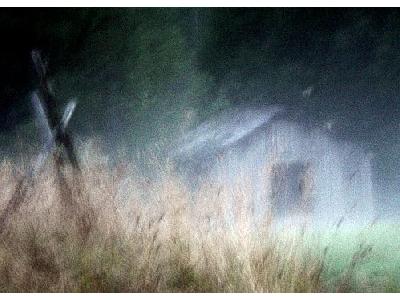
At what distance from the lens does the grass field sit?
231cm

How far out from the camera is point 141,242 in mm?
2336

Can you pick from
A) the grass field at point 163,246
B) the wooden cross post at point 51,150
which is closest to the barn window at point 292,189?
the grass field at point 163,246

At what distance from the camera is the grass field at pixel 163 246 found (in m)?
2.31

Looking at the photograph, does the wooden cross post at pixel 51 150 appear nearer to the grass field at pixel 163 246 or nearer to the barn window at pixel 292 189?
the grass field at pixel 163 246

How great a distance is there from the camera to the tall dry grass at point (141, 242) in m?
2.32

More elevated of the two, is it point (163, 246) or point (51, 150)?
point (51, 150)

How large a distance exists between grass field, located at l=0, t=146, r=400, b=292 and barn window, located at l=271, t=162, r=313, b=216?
79 mm

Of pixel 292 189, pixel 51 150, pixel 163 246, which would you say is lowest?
pixel 163 246

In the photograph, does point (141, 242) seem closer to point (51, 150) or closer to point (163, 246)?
point (163, 246)

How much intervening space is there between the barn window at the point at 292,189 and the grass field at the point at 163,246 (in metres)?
0.08

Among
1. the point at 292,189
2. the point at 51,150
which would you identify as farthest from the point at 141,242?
the point at 292,189

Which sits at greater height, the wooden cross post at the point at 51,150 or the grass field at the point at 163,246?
the wooden cross post at the point at 51,150

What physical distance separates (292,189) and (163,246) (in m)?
0.54

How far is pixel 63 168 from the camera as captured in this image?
2.36 metres
